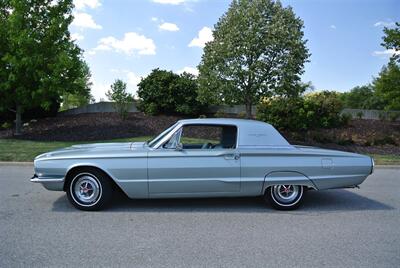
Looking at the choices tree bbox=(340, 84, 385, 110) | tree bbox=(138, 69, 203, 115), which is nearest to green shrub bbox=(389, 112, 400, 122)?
tree bbox=(138, 69, 203, 115)

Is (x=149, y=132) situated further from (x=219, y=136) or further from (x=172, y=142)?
(x=172, y=142)

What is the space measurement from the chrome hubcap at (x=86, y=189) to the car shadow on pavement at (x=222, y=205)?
244 millimetres

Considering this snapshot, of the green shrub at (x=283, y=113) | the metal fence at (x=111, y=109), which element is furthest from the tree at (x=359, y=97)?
the green shrub at (x=283, y=113)

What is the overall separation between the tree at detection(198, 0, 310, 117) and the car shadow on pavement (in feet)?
29.7

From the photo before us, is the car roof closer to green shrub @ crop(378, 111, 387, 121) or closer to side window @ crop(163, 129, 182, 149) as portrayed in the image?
side window @ crop(163, 129, 182, 149)

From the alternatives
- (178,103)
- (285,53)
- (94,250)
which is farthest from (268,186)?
(178,103)

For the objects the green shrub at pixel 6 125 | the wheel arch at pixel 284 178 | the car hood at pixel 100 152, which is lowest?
the wheel arch at pixel 284 178

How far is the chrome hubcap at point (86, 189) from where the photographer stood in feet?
18.9

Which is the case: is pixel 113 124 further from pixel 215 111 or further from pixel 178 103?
pixel 215 111

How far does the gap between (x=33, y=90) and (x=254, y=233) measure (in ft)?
46.8

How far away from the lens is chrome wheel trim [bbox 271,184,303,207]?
602 centimetres

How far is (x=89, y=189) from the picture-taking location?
5805mm

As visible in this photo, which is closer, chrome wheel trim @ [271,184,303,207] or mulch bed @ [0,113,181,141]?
chrome wheel trim @ [271,184,303,207]

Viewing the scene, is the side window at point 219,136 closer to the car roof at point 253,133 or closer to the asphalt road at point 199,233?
the car roof at point 253,133
